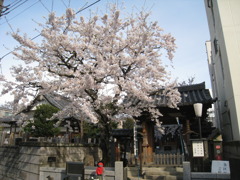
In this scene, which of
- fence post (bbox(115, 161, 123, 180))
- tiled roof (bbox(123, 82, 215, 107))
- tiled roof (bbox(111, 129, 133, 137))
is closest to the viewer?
fence post (bbox(115, 161, 123, 180))

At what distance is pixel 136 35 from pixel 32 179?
9899 millimetres

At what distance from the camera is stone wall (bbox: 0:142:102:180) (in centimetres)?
1111

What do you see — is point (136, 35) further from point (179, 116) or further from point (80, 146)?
point (80, 146)

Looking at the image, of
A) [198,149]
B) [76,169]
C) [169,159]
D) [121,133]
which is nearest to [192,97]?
[169,159]

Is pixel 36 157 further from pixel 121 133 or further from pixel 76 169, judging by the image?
pixel 121 133

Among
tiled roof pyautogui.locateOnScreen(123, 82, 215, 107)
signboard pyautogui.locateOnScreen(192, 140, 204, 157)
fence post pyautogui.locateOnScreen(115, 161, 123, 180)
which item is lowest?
fence post pyautogui.locateOnScreen(115, 161, 123, 180)

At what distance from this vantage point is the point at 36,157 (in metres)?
11.1

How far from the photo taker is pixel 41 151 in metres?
11.0

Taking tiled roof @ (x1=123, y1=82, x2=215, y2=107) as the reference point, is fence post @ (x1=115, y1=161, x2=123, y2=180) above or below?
below

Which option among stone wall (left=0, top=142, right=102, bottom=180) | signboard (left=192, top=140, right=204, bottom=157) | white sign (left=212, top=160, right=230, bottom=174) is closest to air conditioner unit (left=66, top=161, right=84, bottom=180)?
stone wall (left=0, top=142, right=102, bottom=180)

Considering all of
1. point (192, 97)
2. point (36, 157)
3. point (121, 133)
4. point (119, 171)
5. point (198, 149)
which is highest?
point (192, 97)

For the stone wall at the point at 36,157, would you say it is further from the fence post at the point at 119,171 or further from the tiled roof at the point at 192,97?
the tiled roof at the point at 192,97

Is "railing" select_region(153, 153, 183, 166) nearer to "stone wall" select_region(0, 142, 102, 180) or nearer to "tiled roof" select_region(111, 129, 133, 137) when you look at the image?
"tiled roof" select_region(111, 129, 133, 137)

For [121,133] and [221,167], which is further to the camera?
[121,133]
